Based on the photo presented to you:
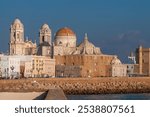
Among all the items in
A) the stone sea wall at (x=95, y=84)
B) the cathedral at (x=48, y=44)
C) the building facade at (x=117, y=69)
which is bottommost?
the stone sea wall at (x=95, y=84)

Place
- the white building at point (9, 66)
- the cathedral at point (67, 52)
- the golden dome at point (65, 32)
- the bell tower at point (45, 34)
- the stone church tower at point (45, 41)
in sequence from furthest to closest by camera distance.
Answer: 1. the bell tower at point (45, 34)
2. the golden dome at point (65, 32)
3. the stone church tower at point (45, 41)
4. the cathedral at point (67, 52)
5. the white building at point (9, 66)

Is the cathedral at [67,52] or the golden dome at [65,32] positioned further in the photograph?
the golden dome at [65,32]

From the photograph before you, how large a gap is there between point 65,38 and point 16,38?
28.1 feet

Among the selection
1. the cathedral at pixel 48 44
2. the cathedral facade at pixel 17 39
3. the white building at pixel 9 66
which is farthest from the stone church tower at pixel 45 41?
the white building at pixel 9 66

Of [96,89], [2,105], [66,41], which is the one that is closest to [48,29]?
[66,41]

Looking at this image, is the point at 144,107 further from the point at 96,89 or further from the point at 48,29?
the point at 48,29

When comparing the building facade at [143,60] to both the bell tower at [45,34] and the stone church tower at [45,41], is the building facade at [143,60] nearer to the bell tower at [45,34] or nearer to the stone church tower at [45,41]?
the stone church tower at [45,41]

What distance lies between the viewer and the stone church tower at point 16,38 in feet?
269

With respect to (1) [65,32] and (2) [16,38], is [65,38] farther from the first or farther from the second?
(2) [16,38]

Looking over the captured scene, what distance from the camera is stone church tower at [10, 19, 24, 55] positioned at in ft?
269

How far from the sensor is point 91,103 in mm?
5340

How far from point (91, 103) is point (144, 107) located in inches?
21.2

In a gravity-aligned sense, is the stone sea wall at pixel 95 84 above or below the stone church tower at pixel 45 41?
below

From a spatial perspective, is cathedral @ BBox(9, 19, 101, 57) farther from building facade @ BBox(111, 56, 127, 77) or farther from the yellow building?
the yellow building
